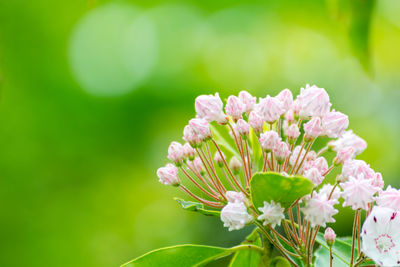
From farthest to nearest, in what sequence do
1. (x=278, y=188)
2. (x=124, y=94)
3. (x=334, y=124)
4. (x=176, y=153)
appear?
1. (x=124, y=94)
2. (x=176, y=153)
3. (x=334, y=124)
4. (x=278, y=188)

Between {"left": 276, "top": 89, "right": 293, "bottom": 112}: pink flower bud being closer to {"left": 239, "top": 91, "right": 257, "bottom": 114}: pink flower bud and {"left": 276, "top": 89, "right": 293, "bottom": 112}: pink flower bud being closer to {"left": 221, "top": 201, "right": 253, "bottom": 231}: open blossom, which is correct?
{"left": 239, "top": 91, "right": 257, "bottom": 114}: pink flower bud

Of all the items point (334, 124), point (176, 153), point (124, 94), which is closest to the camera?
point (334, 124)

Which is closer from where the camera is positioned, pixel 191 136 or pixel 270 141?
pixel 270 141

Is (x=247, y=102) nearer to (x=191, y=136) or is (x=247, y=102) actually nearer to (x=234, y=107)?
(x=234, y=107)

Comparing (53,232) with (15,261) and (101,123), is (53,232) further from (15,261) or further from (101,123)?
(101,123)

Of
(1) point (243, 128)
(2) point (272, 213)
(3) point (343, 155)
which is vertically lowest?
(2) point (272, 213)

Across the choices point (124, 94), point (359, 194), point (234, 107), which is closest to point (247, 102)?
point (234, 107)

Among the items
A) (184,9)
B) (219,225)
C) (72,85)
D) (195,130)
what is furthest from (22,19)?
(195,130)
